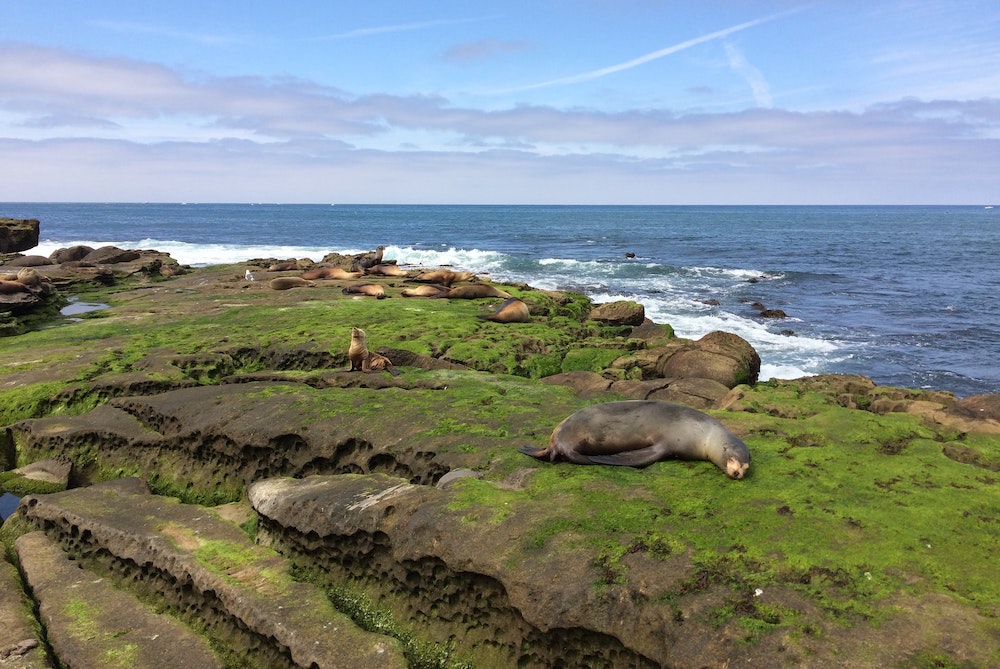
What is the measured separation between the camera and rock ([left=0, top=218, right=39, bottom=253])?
118ft

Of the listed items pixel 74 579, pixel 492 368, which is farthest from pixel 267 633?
pixel 492 368

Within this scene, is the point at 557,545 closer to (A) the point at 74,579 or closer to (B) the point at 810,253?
→ (A) the point at 74,579

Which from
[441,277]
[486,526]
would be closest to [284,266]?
[441,277]

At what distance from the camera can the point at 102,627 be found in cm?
468

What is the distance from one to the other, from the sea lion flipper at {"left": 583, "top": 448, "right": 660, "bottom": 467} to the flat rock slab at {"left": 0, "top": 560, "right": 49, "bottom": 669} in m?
4.45

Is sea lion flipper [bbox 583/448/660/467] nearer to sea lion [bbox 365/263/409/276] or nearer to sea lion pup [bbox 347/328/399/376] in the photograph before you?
sea lion pup [bbox 347/328/399/376]

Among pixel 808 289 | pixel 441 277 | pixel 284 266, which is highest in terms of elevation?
pixel 441 277

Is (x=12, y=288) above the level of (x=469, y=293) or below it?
above

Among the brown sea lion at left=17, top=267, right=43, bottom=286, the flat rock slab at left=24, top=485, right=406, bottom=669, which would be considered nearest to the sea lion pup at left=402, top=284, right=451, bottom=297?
the brown sea lion at left=17, top=267, right=43, bottom=286

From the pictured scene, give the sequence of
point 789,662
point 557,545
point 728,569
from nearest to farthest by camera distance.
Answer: point 789,662
point 728,569
point 557,545

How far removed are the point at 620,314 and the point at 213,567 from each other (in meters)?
12.1

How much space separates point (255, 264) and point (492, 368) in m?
21.6

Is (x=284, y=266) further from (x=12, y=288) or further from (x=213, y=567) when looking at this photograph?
(x=213, y=567)

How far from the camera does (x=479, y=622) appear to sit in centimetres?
475
